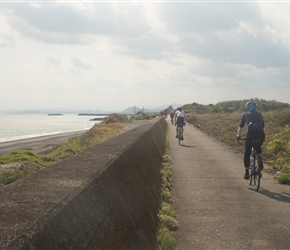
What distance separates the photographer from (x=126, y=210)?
4.71 meters

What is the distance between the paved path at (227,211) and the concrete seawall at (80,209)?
0.92 meters

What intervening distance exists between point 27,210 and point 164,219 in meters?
3.77

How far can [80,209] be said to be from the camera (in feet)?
11.2

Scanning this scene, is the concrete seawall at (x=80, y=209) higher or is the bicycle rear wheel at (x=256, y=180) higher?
the concrete seawall at (x=80, y=209)

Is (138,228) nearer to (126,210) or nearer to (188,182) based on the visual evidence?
(126,210)

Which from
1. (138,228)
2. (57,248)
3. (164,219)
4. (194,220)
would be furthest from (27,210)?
(194,220)

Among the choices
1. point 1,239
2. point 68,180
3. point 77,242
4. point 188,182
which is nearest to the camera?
point 1,239

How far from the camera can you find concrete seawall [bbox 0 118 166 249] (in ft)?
8.93

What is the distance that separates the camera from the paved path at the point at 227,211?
5.94 m

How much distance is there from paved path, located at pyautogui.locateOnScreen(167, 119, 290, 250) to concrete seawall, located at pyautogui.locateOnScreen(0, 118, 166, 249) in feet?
3.02

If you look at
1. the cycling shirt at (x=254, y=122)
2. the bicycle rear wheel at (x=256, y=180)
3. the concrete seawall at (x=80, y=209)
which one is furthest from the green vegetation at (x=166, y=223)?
the cycling shirt at (x=254, y=122)

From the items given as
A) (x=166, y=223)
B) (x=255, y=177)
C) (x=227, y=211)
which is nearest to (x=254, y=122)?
(x=255, y=177)

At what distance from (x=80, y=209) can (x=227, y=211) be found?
4.71 m

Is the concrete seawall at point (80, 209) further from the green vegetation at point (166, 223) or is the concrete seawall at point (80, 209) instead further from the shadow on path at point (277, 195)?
the shadow on path at point (277, 195)
